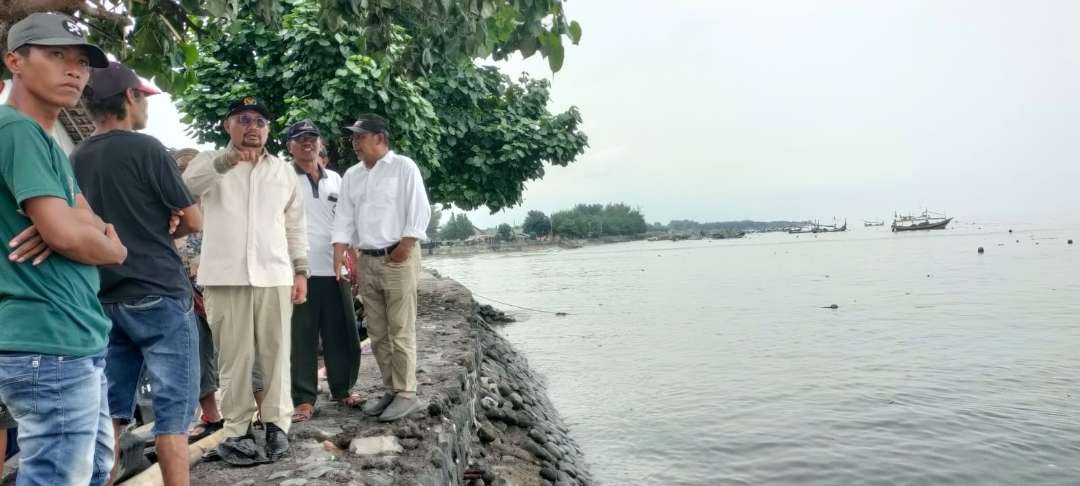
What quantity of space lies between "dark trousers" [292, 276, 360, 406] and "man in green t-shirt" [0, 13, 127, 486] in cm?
234

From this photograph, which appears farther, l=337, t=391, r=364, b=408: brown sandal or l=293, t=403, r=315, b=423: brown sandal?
l=337, t=391, r=364, b=408: brown sandal

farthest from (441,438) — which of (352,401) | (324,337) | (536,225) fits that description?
(536,225)

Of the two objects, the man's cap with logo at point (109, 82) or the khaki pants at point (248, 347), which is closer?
the man's cap with logo at point (109, 82)

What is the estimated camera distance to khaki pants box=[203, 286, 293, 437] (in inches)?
137

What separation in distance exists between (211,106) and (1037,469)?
39.4 ft

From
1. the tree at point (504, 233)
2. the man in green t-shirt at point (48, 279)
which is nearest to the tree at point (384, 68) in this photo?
the man in green t-shirt at point (48, 279)

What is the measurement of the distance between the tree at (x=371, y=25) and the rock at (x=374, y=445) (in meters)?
2.30

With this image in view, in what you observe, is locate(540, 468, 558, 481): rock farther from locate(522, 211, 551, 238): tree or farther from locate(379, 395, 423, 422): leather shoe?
locate(522, 211, 551, 238): tree

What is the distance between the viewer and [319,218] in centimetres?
469

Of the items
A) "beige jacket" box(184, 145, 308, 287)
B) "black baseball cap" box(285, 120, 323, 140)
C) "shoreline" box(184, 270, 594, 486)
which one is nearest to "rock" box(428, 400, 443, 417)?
"shoreline" box(184, 270, 594, 486)

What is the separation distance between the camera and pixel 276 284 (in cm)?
355

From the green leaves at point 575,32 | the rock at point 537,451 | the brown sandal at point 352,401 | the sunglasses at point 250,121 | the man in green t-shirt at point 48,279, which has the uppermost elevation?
the green leaves at point 575,32

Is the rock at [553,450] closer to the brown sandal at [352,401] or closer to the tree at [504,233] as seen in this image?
the brown sandal at [352,401]

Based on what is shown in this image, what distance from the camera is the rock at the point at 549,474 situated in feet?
21.7
